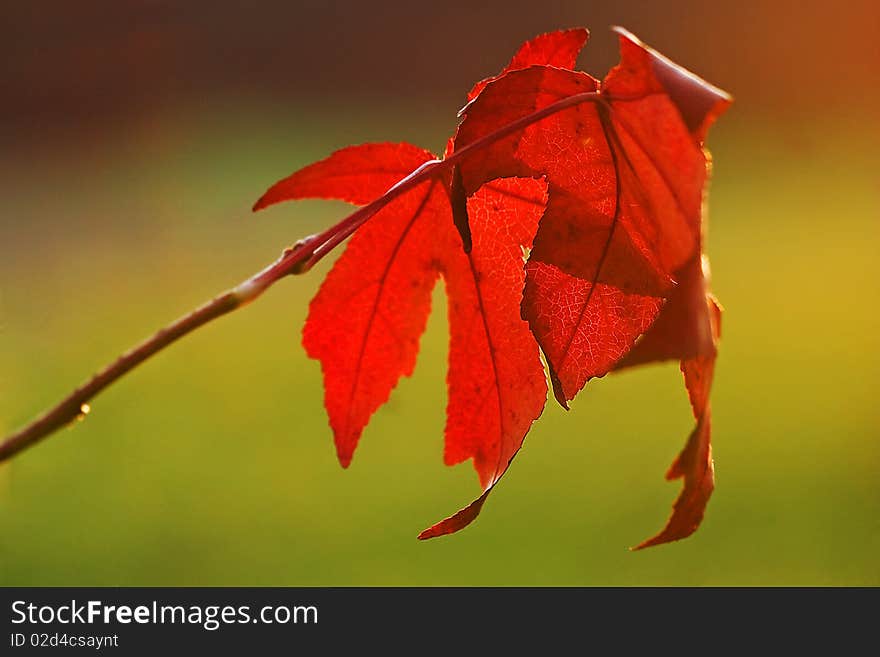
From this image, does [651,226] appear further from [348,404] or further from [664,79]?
[348,404]

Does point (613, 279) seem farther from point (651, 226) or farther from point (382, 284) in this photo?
point (382, 284)

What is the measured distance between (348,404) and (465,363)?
0.19 feet

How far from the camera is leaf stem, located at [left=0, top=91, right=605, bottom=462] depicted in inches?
9.7

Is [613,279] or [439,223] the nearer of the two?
[613,279]

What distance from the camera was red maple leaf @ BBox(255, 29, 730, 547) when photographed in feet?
0.95

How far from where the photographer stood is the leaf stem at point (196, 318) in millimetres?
246

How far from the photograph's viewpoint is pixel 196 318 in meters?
0.26

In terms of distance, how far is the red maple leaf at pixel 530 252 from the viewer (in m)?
0.29

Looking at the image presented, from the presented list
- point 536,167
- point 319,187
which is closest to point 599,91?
point 536,167

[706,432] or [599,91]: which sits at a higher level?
[599,91]

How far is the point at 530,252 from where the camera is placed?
1.04 ft

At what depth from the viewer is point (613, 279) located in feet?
1.00

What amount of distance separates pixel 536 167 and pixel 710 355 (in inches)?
3.7

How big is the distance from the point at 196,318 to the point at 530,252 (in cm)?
12
